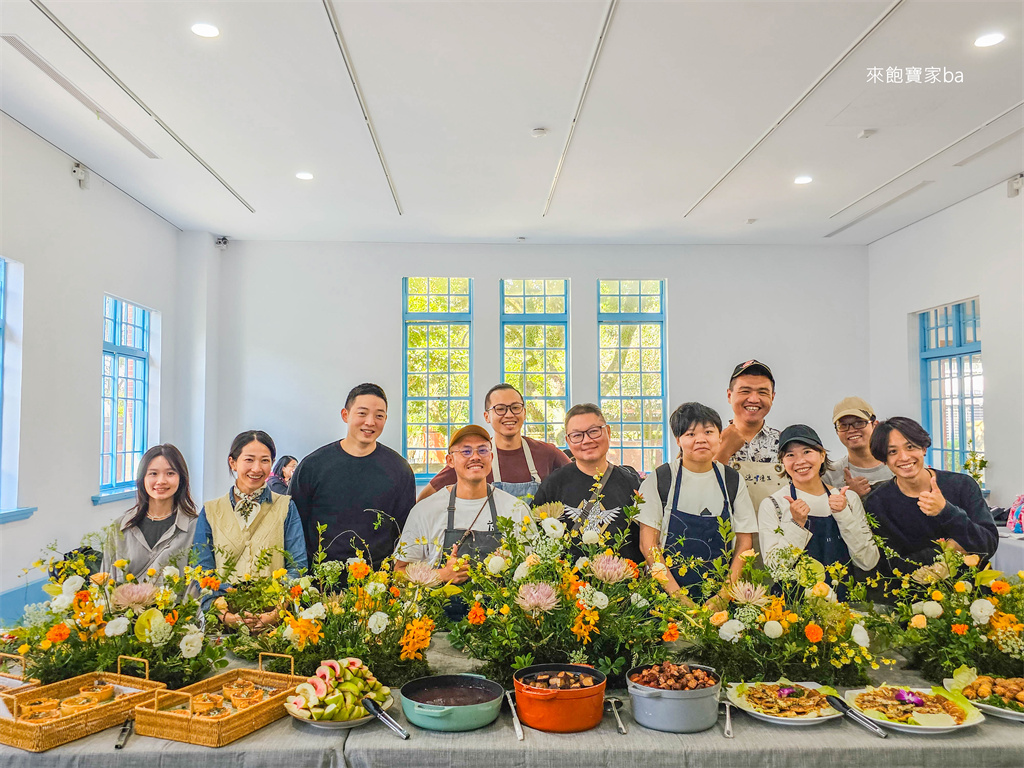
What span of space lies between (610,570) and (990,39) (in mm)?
3701

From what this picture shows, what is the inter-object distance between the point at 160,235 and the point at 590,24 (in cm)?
519

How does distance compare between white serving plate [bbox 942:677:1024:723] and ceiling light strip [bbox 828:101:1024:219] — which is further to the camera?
ceiling light strip [bbox 828:101:1024:219]

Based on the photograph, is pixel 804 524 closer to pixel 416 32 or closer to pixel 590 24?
pixel 590 24

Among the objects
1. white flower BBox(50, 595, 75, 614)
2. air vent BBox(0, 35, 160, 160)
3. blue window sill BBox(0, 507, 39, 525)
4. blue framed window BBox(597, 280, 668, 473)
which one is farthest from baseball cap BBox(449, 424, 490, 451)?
blue framed window BBox(597, 280, 668, 473)

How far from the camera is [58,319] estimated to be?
18.1ft

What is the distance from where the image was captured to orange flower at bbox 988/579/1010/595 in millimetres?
2137

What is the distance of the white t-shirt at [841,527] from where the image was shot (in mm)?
2686

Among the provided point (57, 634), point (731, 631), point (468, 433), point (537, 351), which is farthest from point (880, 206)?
point (57, 634)

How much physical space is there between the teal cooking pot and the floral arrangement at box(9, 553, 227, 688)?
1.94 ft

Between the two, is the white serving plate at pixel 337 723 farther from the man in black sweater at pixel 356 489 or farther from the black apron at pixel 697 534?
the man in black sweater at pixel 356 489

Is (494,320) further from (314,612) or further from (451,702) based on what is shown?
(451,702)

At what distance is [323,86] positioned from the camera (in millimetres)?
4492

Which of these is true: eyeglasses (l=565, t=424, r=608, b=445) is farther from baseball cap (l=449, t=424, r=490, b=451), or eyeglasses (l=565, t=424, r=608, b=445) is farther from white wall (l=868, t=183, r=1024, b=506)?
white wall (l=868, t=183, r=1024, b=506)

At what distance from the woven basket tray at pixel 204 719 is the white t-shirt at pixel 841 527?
1653 millimetres
